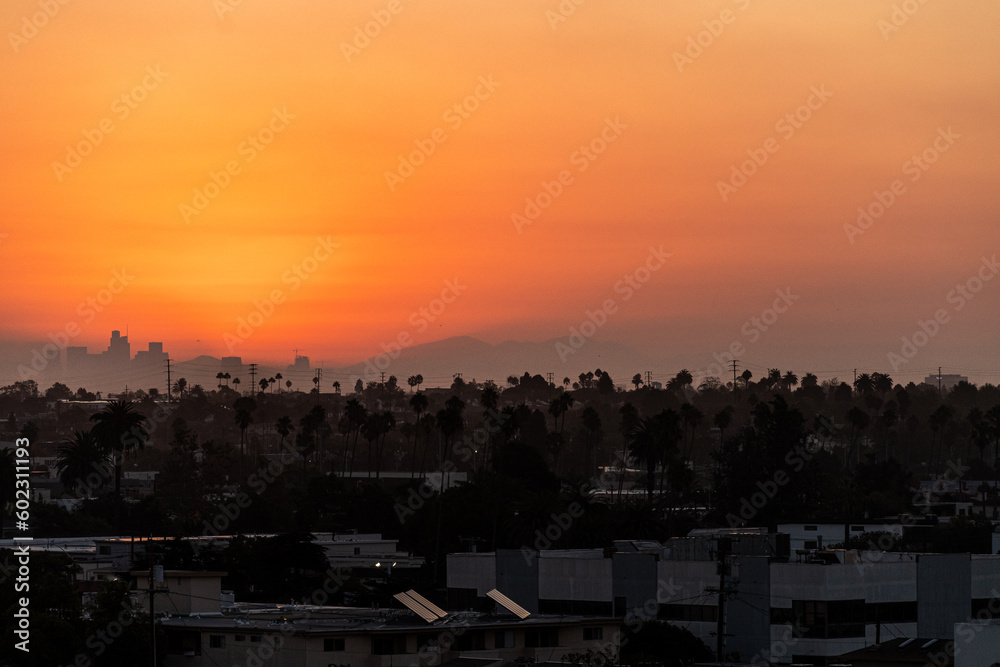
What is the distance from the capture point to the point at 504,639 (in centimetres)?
6500

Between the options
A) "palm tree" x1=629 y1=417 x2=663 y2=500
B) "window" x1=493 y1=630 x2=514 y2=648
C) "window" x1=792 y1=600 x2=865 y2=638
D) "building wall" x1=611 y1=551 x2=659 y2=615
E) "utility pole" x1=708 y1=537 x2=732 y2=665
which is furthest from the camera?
→ "palm tree" x1=629 y1=417 x2=663 y2=500

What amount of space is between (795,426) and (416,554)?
66790 mm

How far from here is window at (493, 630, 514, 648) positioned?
6457 cm

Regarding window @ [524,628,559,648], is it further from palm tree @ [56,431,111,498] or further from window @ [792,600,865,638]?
palm tree @ [56,431,111,498]

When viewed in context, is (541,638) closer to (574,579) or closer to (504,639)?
(504,639)

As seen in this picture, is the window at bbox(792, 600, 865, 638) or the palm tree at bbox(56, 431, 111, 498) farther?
the palm tree at bbox(56, 431, 111, 498)

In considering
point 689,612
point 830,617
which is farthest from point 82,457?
point 830,617

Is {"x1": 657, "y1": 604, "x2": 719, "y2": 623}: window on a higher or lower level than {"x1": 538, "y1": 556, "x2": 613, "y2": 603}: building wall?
lower

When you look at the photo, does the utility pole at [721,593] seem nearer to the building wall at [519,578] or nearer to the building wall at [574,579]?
the building wall at [574,579]

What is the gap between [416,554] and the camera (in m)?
143

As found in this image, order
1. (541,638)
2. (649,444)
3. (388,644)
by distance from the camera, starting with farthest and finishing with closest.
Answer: (649,444), (541,638), (388,644)

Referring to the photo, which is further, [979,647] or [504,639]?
[504,639]

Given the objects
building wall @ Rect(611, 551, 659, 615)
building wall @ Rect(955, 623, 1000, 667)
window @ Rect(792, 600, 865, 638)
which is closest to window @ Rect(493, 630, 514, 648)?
window @ Rect(792, 600, 865, 638)

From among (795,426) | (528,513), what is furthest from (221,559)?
(795,426)
